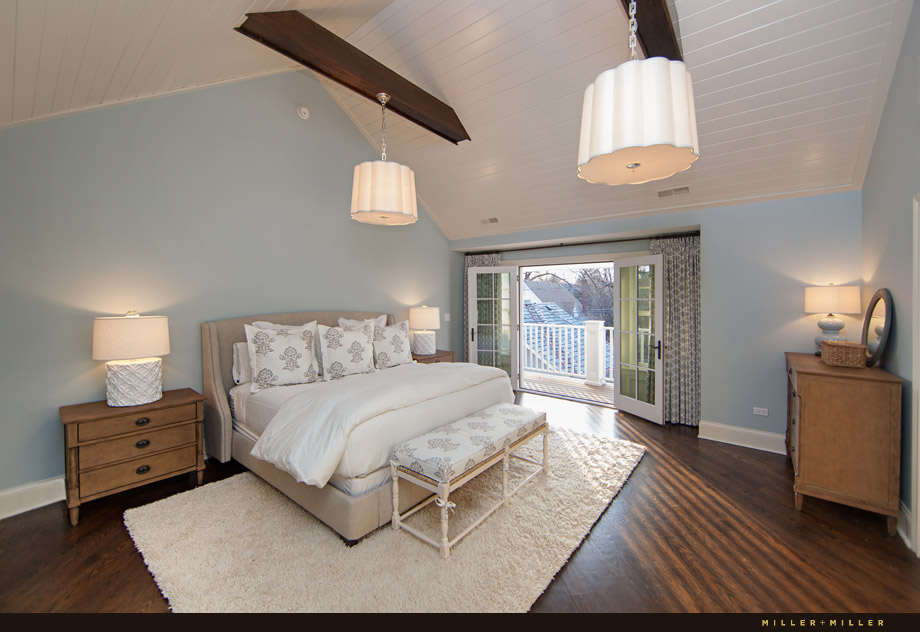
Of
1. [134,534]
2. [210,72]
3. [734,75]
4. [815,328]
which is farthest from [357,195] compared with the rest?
[815,328]

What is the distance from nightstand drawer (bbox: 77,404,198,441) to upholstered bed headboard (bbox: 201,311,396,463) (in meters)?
0.35

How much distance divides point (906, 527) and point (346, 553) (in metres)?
3.10

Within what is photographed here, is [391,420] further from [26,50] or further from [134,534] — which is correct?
[26,50]

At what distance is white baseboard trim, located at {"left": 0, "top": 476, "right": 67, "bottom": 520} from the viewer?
2395 millimetres

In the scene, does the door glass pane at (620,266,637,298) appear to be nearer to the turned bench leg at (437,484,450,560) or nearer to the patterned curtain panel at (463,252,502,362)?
the patterned curtain panel at (463,252,502,362)

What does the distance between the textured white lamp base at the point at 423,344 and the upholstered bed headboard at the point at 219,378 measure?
6.48 ft

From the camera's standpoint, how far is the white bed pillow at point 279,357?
121 inches

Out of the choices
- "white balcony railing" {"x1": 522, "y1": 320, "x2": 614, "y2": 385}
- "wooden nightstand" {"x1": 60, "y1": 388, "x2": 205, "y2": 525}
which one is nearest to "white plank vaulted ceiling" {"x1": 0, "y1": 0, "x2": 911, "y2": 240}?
"wooden nightstand" {"x1": 60, "y1": 388, "x2": 205, "y2": 525}

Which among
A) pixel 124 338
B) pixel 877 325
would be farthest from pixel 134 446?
pixel 877 325

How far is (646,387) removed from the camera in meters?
4.39

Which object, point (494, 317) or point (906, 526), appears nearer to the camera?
point (906, 526)

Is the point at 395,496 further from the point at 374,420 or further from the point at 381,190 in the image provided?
the point at 381,190

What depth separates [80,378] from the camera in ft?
8.78

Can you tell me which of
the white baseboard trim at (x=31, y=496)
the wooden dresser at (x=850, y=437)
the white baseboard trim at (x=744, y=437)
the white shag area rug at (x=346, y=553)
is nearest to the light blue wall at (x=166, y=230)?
the white baseboard trim at (x=31, y=496)
